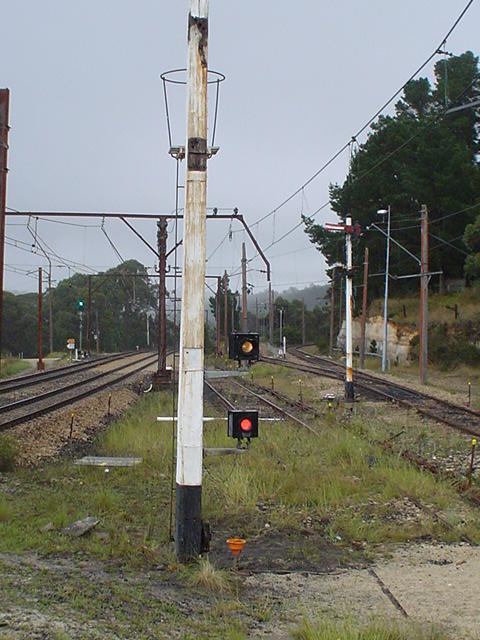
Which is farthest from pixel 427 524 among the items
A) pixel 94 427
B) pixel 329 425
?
pixel 94 427

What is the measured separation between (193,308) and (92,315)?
332 feet

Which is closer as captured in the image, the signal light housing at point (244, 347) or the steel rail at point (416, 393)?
the signal light housing at point (244, 347)

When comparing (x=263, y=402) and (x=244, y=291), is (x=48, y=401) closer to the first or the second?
(x=263, y=402)

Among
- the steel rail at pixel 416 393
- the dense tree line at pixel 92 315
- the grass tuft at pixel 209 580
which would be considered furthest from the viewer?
the dense tree line at pixel 92 315

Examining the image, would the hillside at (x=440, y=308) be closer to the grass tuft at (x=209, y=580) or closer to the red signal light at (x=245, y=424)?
the red signal light at (x=245, y=424)

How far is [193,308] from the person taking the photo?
8.12 metres

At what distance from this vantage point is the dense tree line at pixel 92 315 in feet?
→ 318

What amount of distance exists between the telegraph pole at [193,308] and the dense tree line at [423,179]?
43305 millimetres

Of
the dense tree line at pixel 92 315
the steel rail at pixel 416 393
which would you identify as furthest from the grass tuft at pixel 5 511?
the dense tree line at pixel 92 315

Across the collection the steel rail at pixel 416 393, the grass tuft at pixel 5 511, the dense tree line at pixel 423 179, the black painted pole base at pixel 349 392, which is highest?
the dense tree line at pixel 423 179

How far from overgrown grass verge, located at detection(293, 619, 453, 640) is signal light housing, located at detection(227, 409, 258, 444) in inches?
115

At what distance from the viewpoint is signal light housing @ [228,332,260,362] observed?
8.98m

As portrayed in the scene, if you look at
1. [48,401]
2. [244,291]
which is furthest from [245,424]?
[244,291]

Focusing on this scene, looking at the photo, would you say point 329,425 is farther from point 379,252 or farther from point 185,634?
point 379,252
